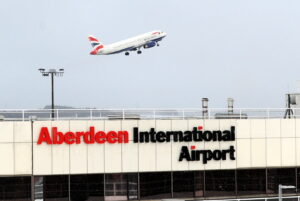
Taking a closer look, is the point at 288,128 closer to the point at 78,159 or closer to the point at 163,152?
the point at 163,152

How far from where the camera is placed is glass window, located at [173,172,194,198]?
3475 centimetres

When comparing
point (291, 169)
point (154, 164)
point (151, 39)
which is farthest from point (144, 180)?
point (151, 39)

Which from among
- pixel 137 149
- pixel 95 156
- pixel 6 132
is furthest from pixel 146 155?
pixel 6 132

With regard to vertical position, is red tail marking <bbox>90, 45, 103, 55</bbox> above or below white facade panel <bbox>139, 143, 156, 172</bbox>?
above

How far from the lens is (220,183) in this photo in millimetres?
35562

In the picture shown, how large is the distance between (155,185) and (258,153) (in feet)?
24.0

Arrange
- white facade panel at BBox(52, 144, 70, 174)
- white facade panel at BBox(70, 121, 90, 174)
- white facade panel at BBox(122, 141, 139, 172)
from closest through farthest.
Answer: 1. white facade panel at BBox(52, 144, 70, 174)
2. white facade panel at BBox(70, 121, 90, 174)
3. white facade panel at BBox(122, 141, 139, 172)

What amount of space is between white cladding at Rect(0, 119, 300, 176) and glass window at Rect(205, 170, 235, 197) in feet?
A: 1.91

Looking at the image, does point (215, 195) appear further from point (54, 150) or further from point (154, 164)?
point (54, 150)

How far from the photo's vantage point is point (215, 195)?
35.4m

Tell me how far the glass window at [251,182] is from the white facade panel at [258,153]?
0.68 meters

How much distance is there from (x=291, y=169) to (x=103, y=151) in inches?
519

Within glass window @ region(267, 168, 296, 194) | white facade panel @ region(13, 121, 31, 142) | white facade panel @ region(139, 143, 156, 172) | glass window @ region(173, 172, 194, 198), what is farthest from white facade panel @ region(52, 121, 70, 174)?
glass window @ region(267, 168, 296, 194)

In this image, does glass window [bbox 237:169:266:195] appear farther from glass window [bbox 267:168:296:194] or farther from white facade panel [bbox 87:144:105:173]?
white facade panel [bbox 87:144:105:173]
